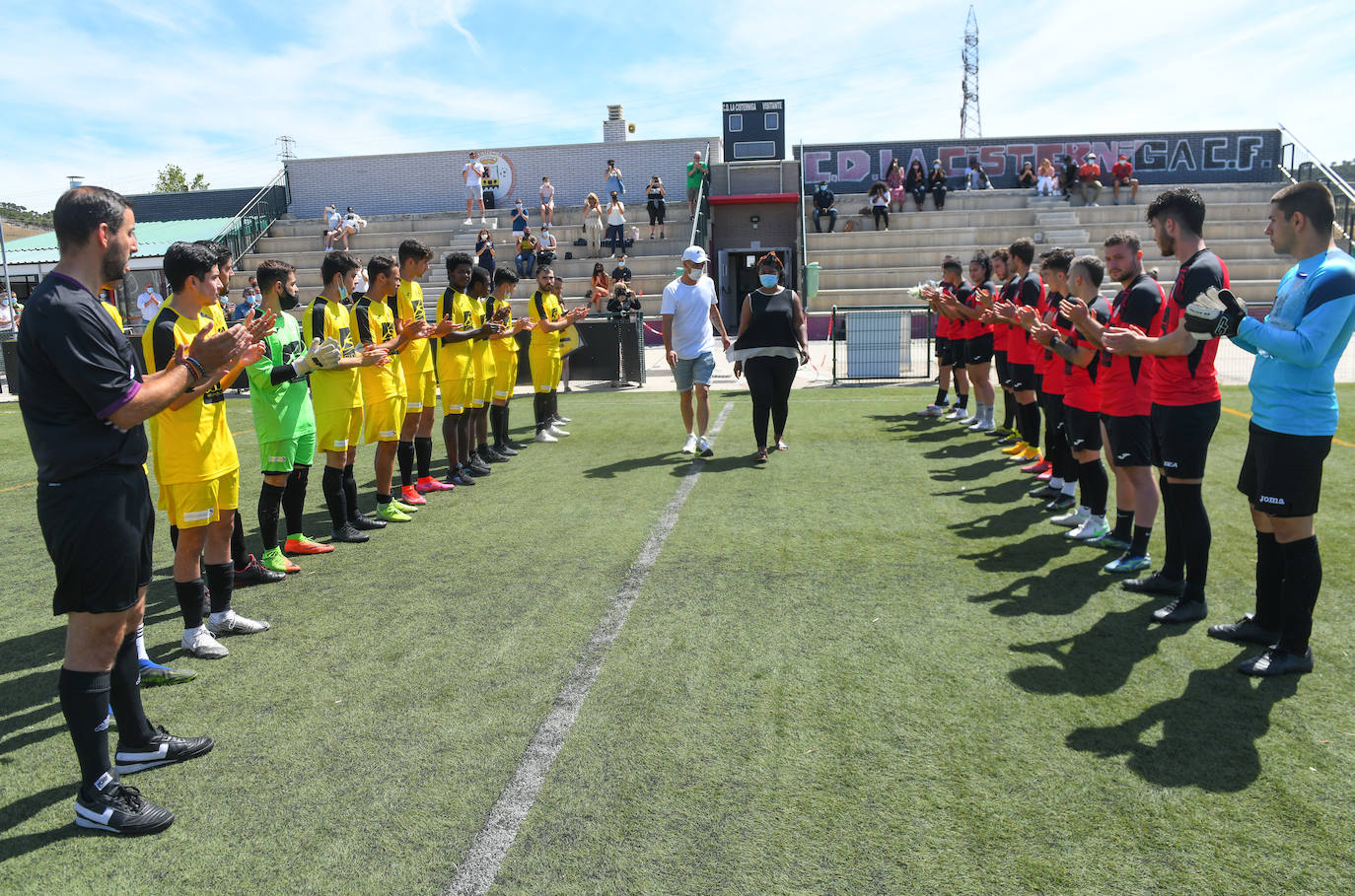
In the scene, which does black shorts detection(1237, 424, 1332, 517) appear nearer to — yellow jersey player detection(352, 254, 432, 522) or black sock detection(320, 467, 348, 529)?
yellow jersey player detection(352, 254, 432, 522)

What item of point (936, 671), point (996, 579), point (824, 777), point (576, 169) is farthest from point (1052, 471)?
point (576, 169)

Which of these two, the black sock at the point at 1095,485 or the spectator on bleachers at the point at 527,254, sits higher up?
the spectator on bleachers at the point at 527,254

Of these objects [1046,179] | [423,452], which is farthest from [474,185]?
[423,452]

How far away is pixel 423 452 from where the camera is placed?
7770mm

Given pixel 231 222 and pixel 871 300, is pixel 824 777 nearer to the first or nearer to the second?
pixel 871 300

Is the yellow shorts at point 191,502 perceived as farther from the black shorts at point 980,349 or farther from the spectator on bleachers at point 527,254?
the spectator on bleachers at point 527,254

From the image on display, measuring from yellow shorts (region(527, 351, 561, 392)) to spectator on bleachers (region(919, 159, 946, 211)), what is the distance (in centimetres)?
2152

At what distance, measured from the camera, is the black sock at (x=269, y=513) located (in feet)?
18.0

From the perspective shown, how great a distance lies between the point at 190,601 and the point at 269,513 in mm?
1311

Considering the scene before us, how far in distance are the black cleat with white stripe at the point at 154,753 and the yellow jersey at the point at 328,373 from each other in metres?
3.06

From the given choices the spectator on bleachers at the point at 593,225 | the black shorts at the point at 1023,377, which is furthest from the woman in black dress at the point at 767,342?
the spectator on bleachers at the point at 593,225

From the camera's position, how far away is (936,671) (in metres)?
3.82

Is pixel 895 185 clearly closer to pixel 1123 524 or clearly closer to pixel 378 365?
pixel 1123 524

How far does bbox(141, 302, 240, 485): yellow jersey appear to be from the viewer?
160 inches
